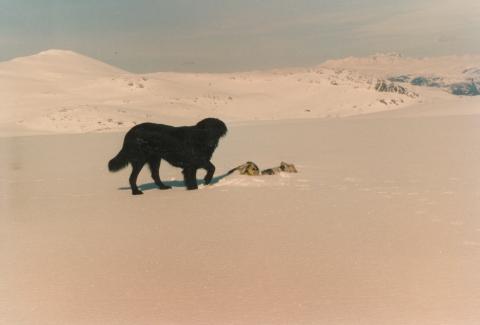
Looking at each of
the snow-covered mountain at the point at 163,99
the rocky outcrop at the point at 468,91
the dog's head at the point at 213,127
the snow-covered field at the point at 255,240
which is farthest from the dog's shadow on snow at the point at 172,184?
the rocky outcrop at the point at 468,91

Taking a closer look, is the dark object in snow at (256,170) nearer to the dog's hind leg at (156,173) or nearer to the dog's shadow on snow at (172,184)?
the dog's shadow on snow at (172,184)

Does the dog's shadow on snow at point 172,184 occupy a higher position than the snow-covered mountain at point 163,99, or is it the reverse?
the snow-covered mountain at point 163,99

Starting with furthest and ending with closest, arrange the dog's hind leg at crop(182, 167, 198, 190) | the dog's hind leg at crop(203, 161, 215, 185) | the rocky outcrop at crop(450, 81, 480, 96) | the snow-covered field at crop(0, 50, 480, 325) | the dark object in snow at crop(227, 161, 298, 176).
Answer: the rocky outcrop at crop(450, 81, 480, 96)
the dark object in snow at crop(227, 161, 298, 176)
the dog's hind leg at crop(203, 161, 215, 185)
the dog's hind leg at crop(182, 167, 198, 190)
the snow-covered field at crop(0, 50, 480, 325)

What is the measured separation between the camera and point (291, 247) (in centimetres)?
441

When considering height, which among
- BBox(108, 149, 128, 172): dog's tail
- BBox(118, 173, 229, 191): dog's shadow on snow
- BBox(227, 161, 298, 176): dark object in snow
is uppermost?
BBox(108, 149, 128, 172): dog's tail

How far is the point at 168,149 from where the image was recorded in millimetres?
7867

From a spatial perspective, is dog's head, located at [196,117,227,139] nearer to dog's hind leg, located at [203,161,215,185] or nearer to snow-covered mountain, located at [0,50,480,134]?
dog's hind leg, located at [203,161,215,185]

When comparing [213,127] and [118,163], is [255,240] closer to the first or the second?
[213,127]

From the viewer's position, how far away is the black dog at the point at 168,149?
7.80m

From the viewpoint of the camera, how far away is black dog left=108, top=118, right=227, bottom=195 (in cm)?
780

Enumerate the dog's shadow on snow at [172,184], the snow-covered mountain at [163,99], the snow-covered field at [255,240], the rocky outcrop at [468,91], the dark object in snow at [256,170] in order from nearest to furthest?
the snow-covered field at [255,240] → the dog's shadow on snow at [172,184] → the dark object in snow at [256,170] → the snow-covered mountain at [163,99] → the rocky outcrop at [468,91]

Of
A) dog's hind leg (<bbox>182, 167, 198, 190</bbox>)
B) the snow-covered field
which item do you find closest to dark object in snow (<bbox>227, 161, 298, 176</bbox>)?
the snow-covered field

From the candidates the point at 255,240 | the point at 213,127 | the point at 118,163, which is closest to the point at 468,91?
the point at 213,127

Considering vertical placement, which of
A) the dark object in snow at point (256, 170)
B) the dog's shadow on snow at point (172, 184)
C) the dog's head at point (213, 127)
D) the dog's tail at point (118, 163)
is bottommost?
the dog's shadow on snow at point (172, 184)
